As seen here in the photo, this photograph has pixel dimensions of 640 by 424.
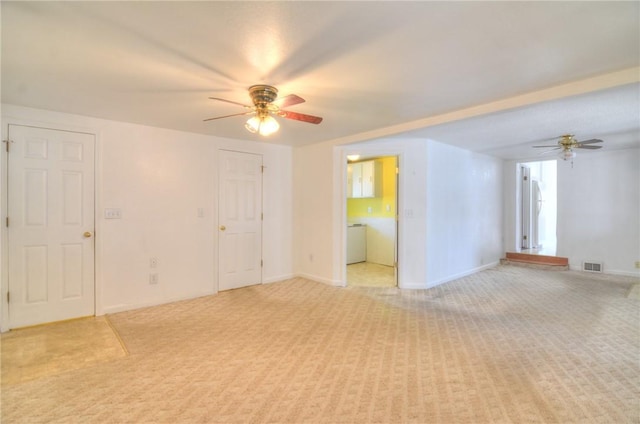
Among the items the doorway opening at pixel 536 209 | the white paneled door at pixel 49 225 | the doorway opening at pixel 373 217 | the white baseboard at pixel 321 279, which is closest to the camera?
the white paneled door at pixel 49 225

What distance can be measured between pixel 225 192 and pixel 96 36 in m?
2.80

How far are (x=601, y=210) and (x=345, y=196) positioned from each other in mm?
4855

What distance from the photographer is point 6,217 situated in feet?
10.1

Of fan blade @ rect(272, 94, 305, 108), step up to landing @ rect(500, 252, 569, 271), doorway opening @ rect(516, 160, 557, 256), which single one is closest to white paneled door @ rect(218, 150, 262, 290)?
fan blade @ rect(272, 94, 305, 108)

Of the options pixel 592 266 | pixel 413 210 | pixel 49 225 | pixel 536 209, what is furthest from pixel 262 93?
pixel 536 209

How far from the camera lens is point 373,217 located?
21.7 feet

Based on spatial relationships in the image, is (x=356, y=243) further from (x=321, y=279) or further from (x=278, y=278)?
(x=278, y=278)

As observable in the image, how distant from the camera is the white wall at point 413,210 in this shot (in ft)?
15.0

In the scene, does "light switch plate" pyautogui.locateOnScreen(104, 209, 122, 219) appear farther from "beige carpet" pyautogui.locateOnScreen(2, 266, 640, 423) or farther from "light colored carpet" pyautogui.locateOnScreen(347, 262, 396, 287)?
"light colored carpet" pyautogui.locateOnScreen(347, 262, 396, 287)

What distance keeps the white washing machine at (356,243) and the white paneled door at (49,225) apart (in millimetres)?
4347

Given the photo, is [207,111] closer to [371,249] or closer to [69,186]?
[69,186]

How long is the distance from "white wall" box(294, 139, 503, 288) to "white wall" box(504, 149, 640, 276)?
5.71 feet

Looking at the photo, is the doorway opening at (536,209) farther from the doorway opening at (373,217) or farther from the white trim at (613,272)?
the doorway opening at (373,217)

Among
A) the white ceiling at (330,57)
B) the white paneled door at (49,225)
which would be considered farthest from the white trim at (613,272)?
the white paneled door at (49,225)
